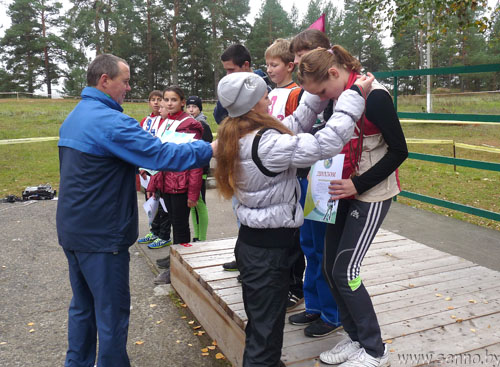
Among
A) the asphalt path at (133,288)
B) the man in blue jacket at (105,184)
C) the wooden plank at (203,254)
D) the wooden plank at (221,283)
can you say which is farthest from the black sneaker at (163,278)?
the man in blue jacket at (105,184)

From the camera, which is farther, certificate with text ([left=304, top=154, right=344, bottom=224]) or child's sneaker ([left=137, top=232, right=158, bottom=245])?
child's sneaker ([left=137, top=232, right=158, bottom=245])

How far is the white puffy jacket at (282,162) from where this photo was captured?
2055mm

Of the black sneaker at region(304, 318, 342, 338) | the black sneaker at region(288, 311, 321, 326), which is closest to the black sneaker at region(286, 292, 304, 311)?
the black sneaker at region(288, 311, 321, 326)

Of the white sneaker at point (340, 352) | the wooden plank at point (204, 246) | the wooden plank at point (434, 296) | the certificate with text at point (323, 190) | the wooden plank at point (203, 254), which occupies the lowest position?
the white sneaker at point (340, 352)

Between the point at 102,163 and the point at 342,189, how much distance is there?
1.30 m

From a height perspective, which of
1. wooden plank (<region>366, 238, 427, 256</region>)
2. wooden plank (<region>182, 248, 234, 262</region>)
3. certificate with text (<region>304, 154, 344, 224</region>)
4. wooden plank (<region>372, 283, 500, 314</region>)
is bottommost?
wooden plank (<region>372, 283, 500, 314</region>)

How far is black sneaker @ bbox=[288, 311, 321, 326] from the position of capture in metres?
2.91

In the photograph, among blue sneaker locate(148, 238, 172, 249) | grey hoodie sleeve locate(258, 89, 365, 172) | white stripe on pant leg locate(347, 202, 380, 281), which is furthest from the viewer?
blue sneaker locate(148, 238, 172, 249)

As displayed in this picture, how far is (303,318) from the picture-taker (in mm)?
2922

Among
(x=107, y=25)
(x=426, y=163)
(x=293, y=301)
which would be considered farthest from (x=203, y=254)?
(x=107, y=25)

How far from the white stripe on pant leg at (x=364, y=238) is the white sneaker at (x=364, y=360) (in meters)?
0.41

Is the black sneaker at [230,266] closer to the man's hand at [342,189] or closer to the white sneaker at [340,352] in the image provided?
the white sneaker at [340,352]

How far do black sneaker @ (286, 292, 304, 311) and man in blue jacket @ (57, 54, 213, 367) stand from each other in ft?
3.82

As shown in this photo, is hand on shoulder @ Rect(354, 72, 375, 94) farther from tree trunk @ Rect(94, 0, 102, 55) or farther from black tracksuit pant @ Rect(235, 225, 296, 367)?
tree trunk @ Rect(94, 0, 102, 55)
